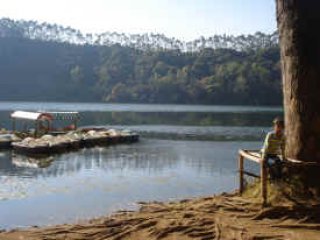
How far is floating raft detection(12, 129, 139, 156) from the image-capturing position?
41.0 metres

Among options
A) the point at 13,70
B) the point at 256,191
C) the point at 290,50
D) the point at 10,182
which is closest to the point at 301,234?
the point at 256,191

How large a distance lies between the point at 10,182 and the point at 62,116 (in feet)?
116

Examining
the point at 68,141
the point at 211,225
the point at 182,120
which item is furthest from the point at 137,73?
the point at 211,225

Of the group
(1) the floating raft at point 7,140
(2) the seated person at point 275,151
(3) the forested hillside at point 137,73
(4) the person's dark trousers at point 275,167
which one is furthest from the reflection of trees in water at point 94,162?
(3) the forested hillside at point 137,73

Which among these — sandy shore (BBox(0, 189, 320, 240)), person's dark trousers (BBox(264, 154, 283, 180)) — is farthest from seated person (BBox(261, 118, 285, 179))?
sandy shore (BBox(0, 189, 320, 240))

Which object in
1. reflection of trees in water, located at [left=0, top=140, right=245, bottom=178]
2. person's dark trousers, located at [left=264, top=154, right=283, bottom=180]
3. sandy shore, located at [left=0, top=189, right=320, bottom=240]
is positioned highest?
person's dark trousers, located at [left=264, top=154, right=283, bottom=180]

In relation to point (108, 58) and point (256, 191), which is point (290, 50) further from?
point (108, 58)

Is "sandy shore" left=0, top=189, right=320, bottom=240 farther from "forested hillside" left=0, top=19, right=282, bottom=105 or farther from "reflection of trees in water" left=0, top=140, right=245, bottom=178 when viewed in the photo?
"forested hillside" left=0, top=19, right=282, bottom=105

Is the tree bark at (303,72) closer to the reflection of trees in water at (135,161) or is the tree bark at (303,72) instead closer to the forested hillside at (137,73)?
the reflection of trees in water at (135,161)

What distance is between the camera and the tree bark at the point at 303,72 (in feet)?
38.9

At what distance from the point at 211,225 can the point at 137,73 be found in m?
159

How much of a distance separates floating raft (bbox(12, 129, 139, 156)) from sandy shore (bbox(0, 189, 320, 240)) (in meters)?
29.0

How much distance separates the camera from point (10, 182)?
1057 inches

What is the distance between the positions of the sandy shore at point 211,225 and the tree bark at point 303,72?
4.68 ft
